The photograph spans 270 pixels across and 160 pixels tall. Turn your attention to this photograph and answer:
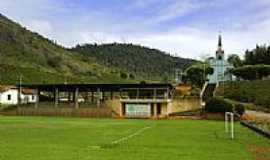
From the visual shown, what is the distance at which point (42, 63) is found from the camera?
157250 millimetres

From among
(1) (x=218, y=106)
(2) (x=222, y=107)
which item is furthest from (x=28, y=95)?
(2) (x=222, y=107)

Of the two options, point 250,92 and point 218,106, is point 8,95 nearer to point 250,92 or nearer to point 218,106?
point 250,92

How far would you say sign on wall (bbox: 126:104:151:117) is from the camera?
255 feet

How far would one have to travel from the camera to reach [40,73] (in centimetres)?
13200

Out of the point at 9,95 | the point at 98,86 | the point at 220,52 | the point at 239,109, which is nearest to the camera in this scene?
the point at 239,109

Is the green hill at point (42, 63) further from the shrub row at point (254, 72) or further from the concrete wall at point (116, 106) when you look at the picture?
the shrub row at point (254, 72)

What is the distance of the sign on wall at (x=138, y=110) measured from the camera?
7762 centimetres

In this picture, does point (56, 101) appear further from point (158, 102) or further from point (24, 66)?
point (24, 66)

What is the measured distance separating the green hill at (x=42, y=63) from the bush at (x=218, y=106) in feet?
211

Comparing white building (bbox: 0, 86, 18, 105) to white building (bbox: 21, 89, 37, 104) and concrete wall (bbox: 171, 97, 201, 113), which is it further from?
concrete wall (bbox: 171, 97, 201, 113)

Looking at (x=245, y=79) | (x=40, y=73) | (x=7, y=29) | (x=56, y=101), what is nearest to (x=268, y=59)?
(x=245, y=79)

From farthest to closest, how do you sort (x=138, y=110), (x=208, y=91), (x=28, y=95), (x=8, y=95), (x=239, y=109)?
1. (x=28, y=95)
2. (x=8, y=95)
3. (x=208, y=91)
4. (x=138, y=110)
5. (x=239, y=109)

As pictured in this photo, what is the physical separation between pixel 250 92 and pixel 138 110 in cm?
1759

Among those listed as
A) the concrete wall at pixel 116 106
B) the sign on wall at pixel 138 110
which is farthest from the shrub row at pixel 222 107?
the concrete wall at pixel 116 106
